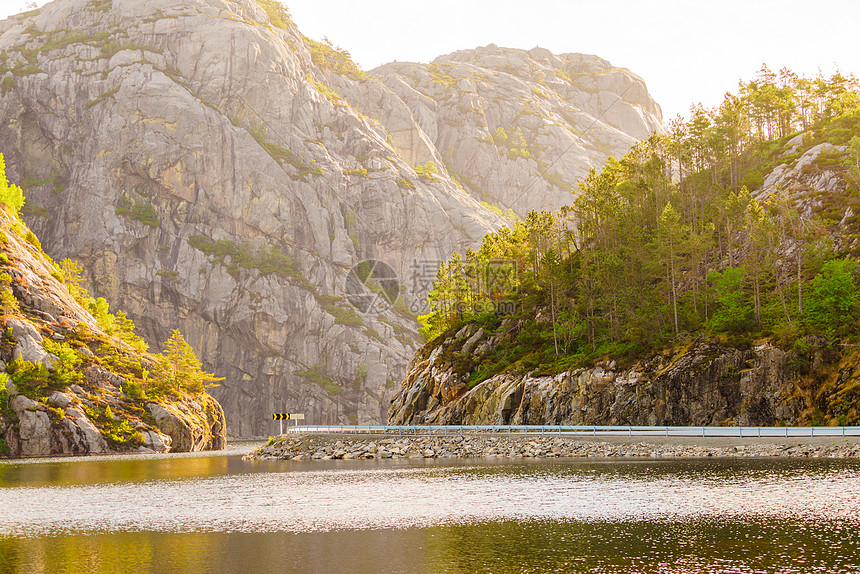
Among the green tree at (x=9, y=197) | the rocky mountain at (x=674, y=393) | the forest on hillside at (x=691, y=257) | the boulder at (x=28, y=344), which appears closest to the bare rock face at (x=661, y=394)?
the rocky mountain at (x=674, y=393)

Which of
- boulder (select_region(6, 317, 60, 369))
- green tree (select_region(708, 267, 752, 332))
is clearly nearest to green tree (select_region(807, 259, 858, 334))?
green tree (select_region(708, 267, 752, 332))

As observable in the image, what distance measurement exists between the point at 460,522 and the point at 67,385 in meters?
92.5

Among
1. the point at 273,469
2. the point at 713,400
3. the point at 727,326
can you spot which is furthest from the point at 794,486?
the point at 273,469

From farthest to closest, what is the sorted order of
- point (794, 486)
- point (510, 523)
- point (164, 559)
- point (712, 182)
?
point (712, 182), point (794, 486), point (510, 523), point (164, 559)

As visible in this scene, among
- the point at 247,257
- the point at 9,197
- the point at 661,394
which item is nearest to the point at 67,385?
the point at 9,197

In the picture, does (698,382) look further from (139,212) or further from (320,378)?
(139,212)

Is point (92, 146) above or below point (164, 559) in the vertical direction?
above

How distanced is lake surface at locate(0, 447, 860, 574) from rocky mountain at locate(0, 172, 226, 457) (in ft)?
171

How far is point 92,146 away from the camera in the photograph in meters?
187

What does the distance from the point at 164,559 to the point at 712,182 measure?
312 ft

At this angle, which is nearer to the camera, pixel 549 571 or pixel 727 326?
pixel 549 571

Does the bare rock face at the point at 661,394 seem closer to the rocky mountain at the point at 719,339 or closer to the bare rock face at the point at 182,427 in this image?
the rocky mountain at the point at 719,339

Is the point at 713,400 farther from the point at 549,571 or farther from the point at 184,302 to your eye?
the point at 184,302

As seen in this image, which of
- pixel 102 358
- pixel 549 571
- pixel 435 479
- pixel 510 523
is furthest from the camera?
pixel 102 358
